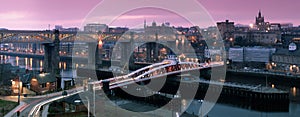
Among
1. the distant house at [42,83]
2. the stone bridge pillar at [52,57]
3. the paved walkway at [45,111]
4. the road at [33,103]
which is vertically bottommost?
the paved walkway at [45,111]

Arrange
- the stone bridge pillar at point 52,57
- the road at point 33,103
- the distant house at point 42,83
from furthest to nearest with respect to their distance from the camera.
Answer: the stone bridge pillar at point 52,57, the distant house at point 42,83, the road at point 33,103

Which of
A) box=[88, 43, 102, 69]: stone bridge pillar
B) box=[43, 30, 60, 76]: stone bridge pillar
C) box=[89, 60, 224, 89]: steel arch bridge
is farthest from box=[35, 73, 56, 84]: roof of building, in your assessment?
box=[88, 43, 102, 69]: stone bridge pillar

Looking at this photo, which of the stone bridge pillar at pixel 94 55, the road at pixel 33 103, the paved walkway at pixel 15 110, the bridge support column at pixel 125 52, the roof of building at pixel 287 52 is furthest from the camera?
the bridge support column at pixel 125 52

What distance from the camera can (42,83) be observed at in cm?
1055

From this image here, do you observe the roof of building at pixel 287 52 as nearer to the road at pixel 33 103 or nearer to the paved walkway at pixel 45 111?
the road at pixel 33 103

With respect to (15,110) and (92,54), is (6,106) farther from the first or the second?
(92,54)

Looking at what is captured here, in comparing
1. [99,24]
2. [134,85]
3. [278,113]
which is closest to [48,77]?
[134,85]

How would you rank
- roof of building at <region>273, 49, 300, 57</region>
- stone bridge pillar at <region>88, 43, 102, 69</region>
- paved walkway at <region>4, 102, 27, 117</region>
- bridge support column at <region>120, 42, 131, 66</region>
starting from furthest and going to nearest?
1. bridge support column at <region>120, 42, 131, 66</region>
2. stone bridge pillar at <region>88, 43, 102, 69</region>
3. roof of building at <region>273, 49, 300, 57</region>
4. paved walkway at <region>4, 102, 27, 117</region>

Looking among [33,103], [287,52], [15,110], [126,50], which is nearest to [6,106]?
[15,110]

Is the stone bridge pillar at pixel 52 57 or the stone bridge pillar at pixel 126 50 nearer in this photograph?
the stone bridge pillar at pixel 52 57

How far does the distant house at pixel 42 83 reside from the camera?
1028 cm

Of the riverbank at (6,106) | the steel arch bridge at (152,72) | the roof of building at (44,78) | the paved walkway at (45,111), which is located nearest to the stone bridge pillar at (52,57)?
the steel arch bridge at (152,72)

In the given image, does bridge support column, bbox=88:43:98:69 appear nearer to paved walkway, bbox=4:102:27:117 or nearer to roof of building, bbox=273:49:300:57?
roof of building, bbox=273:49:300:57

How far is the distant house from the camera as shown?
10281mm
